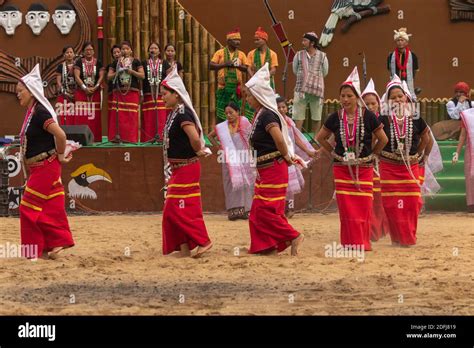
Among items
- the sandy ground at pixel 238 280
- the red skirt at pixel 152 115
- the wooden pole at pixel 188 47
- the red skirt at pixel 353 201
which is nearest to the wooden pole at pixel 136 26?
the wooden pole at pixel 188 47

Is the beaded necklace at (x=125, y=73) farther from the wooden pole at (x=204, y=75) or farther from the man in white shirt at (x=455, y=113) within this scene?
the man in white shirt at (x=455, y=113)

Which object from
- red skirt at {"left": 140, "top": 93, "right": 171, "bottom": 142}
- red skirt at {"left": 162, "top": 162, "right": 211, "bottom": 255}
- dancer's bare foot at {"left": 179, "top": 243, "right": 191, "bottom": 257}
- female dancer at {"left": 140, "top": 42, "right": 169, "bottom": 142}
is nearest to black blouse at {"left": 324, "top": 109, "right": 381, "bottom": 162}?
red skirt at {"left": 162, "top": 162, "right": 211, "bottom": 255}

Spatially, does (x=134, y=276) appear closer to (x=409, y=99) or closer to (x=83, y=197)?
(x=409, y=99)

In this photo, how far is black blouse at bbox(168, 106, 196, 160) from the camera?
12336 mm

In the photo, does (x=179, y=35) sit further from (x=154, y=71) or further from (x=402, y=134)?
(x=402, y=134)

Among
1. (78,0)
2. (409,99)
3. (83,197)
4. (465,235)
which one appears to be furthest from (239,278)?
(78,0)

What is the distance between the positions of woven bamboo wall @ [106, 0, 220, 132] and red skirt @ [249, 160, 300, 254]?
8146 millimetres

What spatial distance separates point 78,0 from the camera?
68.1 ft

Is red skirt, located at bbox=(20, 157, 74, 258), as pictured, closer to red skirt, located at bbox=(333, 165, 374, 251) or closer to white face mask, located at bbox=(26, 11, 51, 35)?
red skirt, located at bbox=(333, 165, 374, 251)

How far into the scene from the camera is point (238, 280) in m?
11.0

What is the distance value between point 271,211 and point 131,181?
566 cm

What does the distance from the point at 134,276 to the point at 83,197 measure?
6597 millimetres

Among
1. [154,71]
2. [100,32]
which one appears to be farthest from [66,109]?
[100,32]

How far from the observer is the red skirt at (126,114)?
61.8ft
